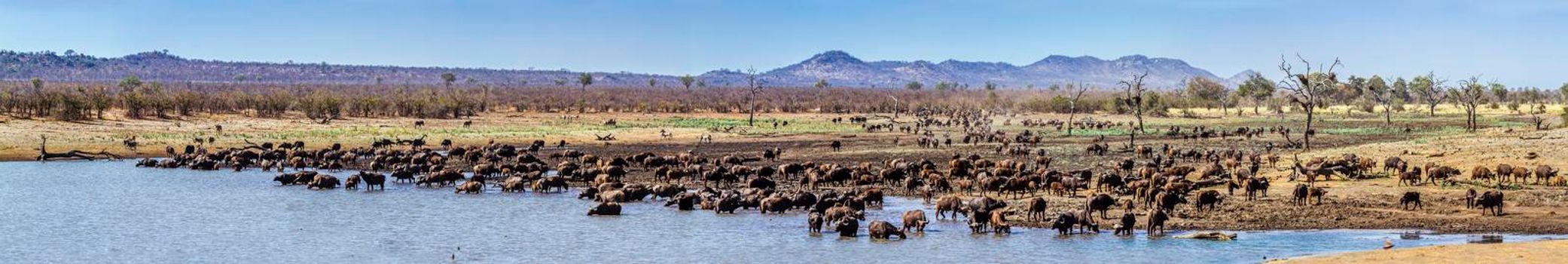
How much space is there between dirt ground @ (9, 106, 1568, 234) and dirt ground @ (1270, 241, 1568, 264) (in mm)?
2674

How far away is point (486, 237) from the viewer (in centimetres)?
2331

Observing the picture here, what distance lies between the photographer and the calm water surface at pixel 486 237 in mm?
20297

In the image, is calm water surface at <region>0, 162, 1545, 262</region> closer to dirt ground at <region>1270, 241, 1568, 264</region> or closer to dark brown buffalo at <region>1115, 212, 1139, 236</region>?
dark brown buffalo at <region>1115, 212, 1139, 236</region>

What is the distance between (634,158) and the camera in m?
41.8

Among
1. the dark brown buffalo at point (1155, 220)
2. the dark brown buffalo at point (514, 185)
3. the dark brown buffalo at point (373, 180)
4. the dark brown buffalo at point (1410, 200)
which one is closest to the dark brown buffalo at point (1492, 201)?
the dark brown buffalo at point (1410, 200)

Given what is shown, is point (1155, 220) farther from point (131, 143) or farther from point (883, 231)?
point (131, 143)

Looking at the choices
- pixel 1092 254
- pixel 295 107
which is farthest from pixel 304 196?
pixel 295 107

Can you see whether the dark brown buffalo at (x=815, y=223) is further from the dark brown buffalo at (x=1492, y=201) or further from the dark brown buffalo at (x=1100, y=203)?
the dark brown buffalo at (x=1492, y=201)

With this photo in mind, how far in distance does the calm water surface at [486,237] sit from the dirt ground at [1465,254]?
0.73 meters

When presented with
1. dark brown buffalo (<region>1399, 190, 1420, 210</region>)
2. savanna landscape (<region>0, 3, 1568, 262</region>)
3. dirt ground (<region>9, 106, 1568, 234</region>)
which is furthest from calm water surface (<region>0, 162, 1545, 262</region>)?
dark brown buffalo (<region>1399, 190, 1420, 210</region>)

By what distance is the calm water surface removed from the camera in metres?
20.3

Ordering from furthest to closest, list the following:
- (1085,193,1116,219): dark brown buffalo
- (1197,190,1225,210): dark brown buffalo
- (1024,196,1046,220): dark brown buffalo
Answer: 1. (1197,190,1225,210): dark brown buffalo
2. (1085,193,1116,219): dark brown buffalo
3. (1024,196,1046,220): dark brown buffalo

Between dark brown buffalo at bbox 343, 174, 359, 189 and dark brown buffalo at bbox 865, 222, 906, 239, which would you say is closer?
dark brown buffalo at bbox 865, 222, 906, 239

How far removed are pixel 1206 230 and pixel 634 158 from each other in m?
22.3
